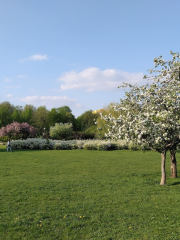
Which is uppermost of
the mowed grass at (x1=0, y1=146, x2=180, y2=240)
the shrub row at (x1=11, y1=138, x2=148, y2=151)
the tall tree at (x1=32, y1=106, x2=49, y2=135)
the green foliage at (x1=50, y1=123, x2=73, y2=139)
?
the tall tree at (x1=32, y1=106, x2=49, y2=135)

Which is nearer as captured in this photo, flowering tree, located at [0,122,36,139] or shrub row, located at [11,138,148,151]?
shrub row, located at [11,138,148,151]

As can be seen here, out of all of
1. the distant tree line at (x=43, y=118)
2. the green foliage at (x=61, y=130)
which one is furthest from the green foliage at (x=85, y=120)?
the green foliage at (x=61, y=130)

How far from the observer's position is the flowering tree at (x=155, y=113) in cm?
912

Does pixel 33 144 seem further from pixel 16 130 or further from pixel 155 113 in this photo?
pixel 155 113

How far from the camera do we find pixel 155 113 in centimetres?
953

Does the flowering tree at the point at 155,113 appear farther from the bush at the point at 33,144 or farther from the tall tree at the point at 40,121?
the tall tree at the point at 40,121

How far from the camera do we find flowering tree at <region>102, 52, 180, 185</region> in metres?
9.12

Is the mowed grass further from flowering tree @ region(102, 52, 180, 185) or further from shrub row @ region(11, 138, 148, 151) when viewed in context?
shrub row @ region(11, 138, 148, 151)

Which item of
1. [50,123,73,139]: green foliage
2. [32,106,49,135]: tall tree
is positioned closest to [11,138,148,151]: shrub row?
[50,123,73,139]: green foliage

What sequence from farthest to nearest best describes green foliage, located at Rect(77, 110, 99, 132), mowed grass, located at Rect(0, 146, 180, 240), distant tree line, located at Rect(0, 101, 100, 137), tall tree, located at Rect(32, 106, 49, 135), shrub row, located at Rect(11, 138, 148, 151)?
green foliage, located at Rect(77, 110, 99, 132), tall tree, located at Rect(32, 106, 49, 135), distant tree line, located at Rect(0, 101, 100, 137), shrub row, located at Rect(11, 138, 148, 151), mowed grass, located at Rect(0, 146, 180, 240)

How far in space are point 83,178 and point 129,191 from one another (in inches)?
124

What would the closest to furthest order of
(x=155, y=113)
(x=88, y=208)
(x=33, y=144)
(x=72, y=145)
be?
1. (x=88, y=208)
2. (x=155, y=113)
3. (x=72, y=145)
4. (x=33, y=144)

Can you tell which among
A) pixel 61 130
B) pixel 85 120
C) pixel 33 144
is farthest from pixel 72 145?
pixel 85 120

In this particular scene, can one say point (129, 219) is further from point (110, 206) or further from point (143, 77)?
point (143, 77)
